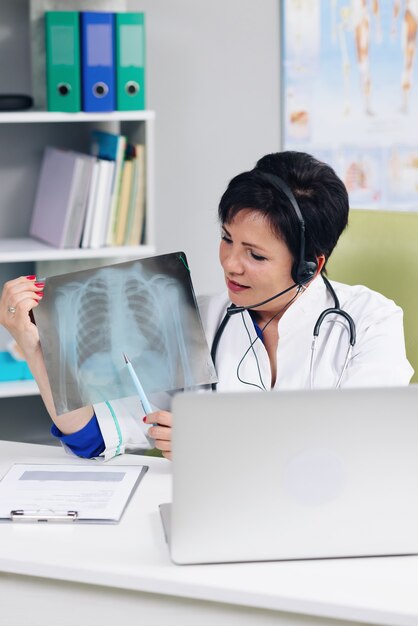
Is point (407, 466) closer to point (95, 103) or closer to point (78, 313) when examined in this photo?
point (78, 313)

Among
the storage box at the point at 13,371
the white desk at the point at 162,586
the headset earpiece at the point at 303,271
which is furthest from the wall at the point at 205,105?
the white desk at the point at 162,586

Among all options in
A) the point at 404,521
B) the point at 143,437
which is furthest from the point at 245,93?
the point at 404,521

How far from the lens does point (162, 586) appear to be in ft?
3.74

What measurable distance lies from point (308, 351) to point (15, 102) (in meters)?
1.32

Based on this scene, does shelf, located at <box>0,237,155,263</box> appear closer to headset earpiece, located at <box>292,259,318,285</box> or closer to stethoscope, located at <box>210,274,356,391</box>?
stethoscope, located at <box>210,274,356,391</box>

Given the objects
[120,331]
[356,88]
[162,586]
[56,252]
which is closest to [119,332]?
[120,331]

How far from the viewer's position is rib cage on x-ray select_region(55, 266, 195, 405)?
150 centimetres

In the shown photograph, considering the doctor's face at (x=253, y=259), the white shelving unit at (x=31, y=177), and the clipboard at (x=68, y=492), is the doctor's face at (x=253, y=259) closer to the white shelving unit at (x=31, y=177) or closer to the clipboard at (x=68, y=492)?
the clipboard at (x=68, y=492)

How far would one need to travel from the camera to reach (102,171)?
264cm

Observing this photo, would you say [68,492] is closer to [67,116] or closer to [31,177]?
[67,116]

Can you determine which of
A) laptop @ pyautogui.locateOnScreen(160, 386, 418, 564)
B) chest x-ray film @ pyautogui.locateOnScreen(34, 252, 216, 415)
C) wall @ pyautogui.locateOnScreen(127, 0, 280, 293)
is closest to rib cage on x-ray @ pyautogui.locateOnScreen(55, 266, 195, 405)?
chest x-ray film @ pyautogui.locateOnScreen(34, 252, 216, 415)

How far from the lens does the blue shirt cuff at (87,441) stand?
5.17 ft

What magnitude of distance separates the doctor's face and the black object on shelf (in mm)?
1161

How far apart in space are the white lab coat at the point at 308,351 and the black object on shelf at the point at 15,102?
3.69 ft
